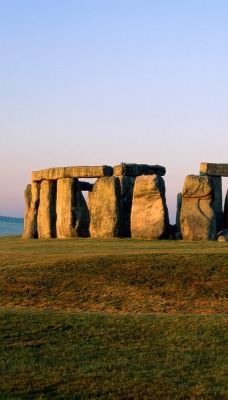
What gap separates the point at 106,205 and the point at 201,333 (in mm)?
18072

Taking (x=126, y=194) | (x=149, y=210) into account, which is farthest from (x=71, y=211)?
(x=149, y=210)

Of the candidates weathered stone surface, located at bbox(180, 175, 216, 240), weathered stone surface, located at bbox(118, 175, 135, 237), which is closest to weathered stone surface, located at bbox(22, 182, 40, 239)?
weathered stone surface, located at bbox(118, 175, 135, 237)

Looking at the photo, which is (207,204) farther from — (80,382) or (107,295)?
(80,382)

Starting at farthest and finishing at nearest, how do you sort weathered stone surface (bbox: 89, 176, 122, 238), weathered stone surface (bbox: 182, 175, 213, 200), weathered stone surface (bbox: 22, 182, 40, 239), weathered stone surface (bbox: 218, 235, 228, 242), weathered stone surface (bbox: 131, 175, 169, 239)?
weathered stone surface (bbox: 22, 182, 40, 239), weathered stone surface (bbox: 89, 176, 122, 238), weathered stone surface (bbox: 131, 175, 169, 239), weathered stone surface (bbox: 182, 175, 213, 200), weathered stone surface (bbox: 218, 235, 228, 242)

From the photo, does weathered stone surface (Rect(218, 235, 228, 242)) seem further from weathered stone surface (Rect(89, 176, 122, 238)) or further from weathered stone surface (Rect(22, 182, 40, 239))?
weathered stone surface (Rect(22, 182, 40, 239))

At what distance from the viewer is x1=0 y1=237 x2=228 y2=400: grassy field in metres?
11.8

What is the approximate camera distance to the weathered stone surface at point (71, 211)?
3569 cm

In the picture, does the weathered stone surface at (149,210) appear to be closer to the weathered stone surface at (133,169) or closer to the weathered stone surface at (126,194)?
the weathered stone surface at (126,194)

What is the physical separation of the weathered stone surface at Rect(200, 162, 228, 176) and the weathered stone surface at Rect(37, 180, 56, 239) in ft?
24.4

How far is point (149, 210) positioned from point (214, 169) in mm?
5886

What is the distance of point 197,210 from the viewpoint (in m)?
31.0

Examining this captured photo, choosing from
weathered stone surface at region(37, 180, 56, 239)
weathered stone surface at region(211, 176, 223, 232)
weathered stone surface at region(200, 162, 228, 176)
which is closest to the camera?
weathered stone surface at region(200, 162, 228, 176)

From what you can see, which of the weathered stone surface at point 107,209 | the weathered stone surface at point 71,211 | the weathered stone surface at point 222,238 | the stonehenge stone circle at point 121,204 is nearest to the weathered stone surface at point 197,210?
the stonehenge stone circle at point 121,204

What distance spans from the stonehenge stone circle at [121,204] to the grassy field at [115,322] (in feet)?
8.43
